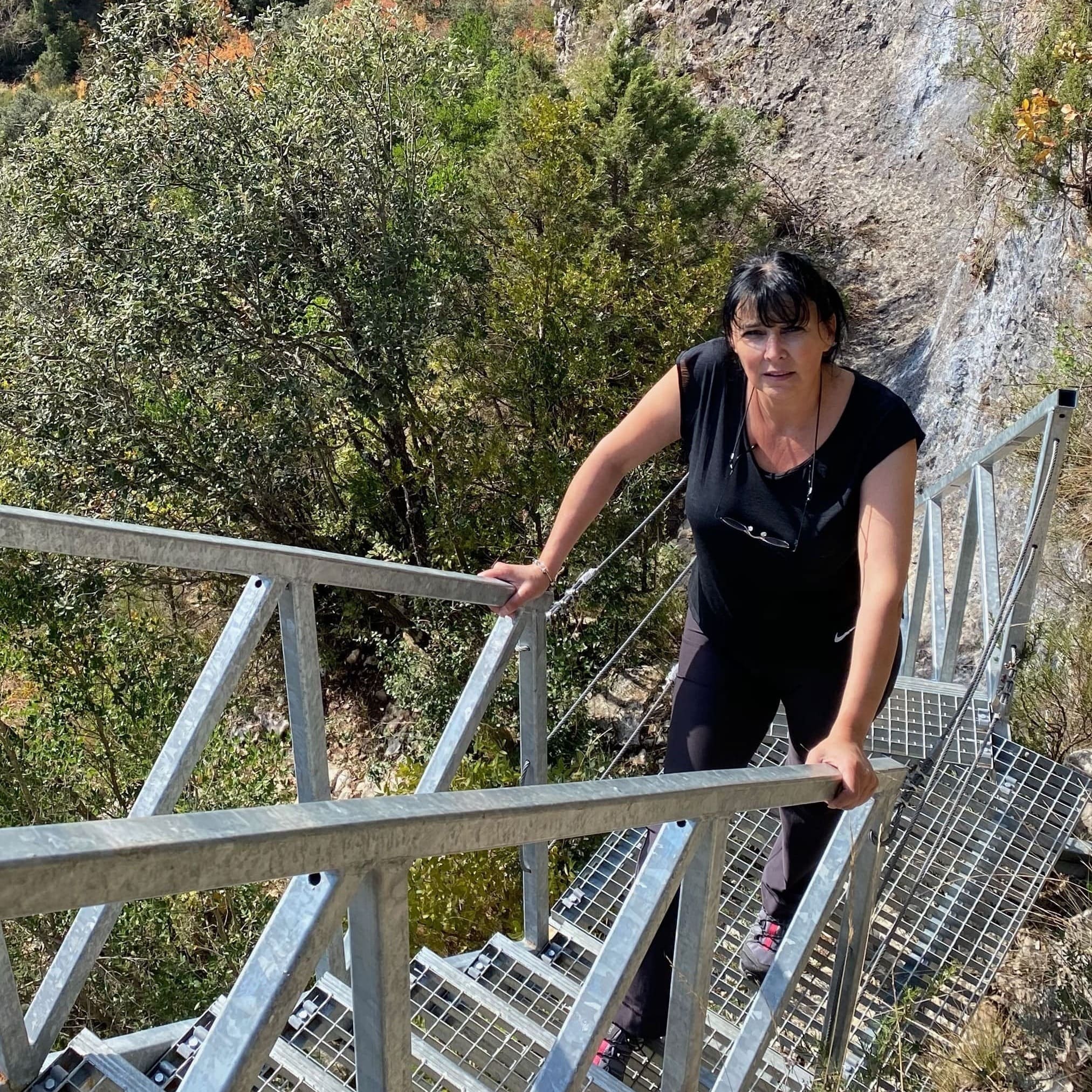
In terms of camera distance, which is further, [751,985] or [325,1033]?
[751,985]

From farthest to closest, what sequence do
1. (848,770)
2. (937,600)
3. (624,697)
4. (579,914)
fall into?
1. (624,697)
2. (937,600)
3. (579,914)
4. (848,770)

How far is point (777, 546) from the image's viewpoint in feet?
6.42

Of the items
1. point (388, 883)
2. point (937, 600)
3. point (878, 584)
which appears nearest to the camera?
point (388, 883)

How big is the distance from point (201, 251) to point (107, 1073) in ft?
22.4

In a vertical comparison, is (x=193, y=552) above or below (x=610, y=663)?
above

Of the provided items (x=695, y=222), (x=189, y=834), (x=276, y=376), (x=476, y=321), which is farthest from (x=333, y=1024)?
(x=695, y=222)

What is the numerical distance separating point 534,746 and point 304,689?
672mm

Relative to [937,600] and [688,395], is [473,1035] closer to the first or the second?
[688,395]

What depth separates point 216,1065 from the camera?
95cm

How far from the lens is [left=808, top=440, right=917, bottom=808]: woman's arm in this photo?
1.77 m

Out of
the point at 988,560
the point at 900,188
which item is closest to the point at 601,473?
the point at 988,560

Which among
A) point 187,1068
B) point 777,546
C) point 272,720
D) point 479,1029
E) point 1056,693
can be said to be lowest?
point 272,720

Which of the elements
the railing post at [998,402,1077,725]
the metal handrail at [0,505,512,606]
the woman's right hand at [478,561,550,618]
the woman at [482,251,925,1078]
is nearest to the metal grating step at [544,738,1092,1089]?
the woman at [482,251,925,1078]

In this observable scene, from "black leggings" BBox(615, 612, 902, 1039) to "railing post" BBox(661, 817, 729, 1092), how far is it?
18.6 inches
